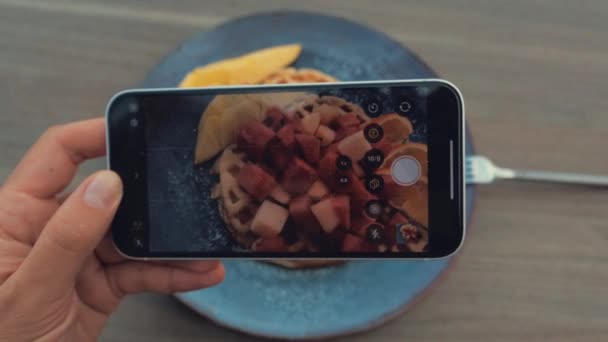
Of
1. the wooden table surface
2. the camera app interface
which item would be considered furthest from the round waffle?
the wooden table surface

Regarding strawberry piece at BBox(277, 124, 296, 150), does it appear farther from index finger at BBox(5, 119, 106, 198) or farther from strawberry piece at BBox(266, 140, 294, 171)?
index finger at BBox(5, 119, 106, 198)

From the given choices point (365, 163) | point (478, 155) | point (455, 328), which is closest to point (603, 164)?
point (478, 155)

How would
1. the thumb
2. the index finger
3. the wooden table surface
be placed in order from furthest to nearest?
the wooden table surface → the index finger → the thumb

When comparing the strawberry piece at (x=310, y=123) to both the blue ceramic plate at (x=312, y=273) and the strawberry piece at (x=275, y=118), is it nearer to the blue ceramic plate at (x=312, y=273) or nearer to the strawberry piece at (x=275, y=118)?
the strawberry piece at (x=275, y=118)

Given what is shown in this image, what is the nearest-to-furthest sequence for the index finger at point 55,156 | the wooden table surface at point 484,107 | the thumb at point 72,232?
1. the thumb at point 72,232
2. the index finger at point 55,156
3. the wooden table surface at point 484,107

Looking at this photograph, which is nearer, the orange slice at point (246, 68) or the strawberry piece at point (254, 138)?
the strawberry piece at point (254, 138)

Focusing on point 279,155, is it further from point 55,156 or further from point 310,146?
point 55,156

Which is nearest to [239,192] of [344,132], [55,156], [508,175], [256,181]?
[256,181]

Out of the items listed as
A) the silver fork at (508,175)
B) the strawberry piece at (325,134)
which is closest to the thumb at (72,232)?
the strawberry piece at (325,134)
